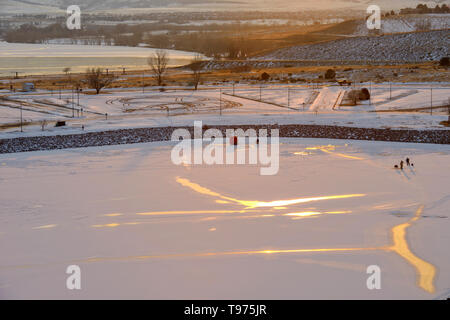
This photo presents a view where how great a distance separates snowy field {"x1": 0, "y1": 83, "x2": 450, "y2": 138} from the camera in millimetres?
30281

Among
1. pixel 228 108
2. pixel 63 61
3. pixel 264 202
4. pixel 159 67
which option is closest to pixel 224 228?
pixel 264 202

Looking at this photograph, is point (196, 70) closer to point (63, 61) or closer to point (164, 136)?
point (63, 61)

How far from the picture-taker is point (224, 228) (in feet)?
47.5

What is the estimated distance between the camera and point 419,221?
15.0 m
